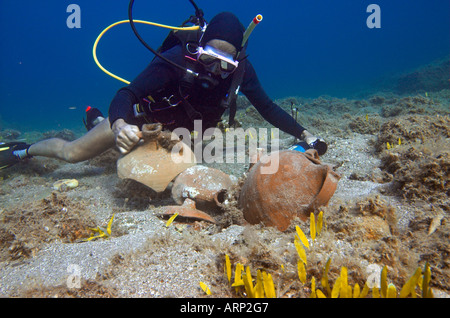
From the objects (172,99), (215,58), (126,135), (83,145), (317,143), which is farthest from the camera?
(83,145)

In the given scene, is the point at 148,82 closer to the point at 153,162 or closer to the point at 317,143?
Answer: the point at 153,162

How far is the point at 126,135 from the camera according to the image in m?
2.91

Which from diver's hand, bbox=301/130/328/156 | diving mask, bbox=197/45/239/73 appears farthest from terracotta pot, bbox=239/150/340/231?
diving mask, bbox=197/45/239/73

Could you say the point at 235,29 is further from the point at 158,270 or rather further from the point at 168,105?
the point at 158,270

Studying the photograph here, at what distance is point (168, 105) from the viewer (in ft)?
12.7

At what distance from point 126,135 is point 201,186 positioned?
125cm

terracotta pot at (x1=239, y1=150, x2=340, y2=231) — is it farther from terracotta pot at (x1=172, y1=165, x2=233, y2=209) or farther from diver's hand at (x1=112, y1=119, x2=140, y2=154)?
diver's hand at (x1=112, y1=119, x2=140, y2=154)

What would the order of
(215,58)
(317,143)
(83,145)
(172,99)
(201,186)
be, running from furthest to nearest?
(83,145)
(172,99)
(317,143)
(215,58)
(201,186)

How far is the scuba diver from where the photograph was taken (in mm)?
3352

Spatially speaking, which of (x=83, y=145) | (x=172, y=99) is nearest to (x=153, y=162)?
(x=172, y=99)

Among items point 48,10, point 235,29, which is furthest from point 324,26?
point 235,29

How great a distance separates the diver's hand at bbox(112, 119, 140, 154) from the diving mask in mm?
1541
